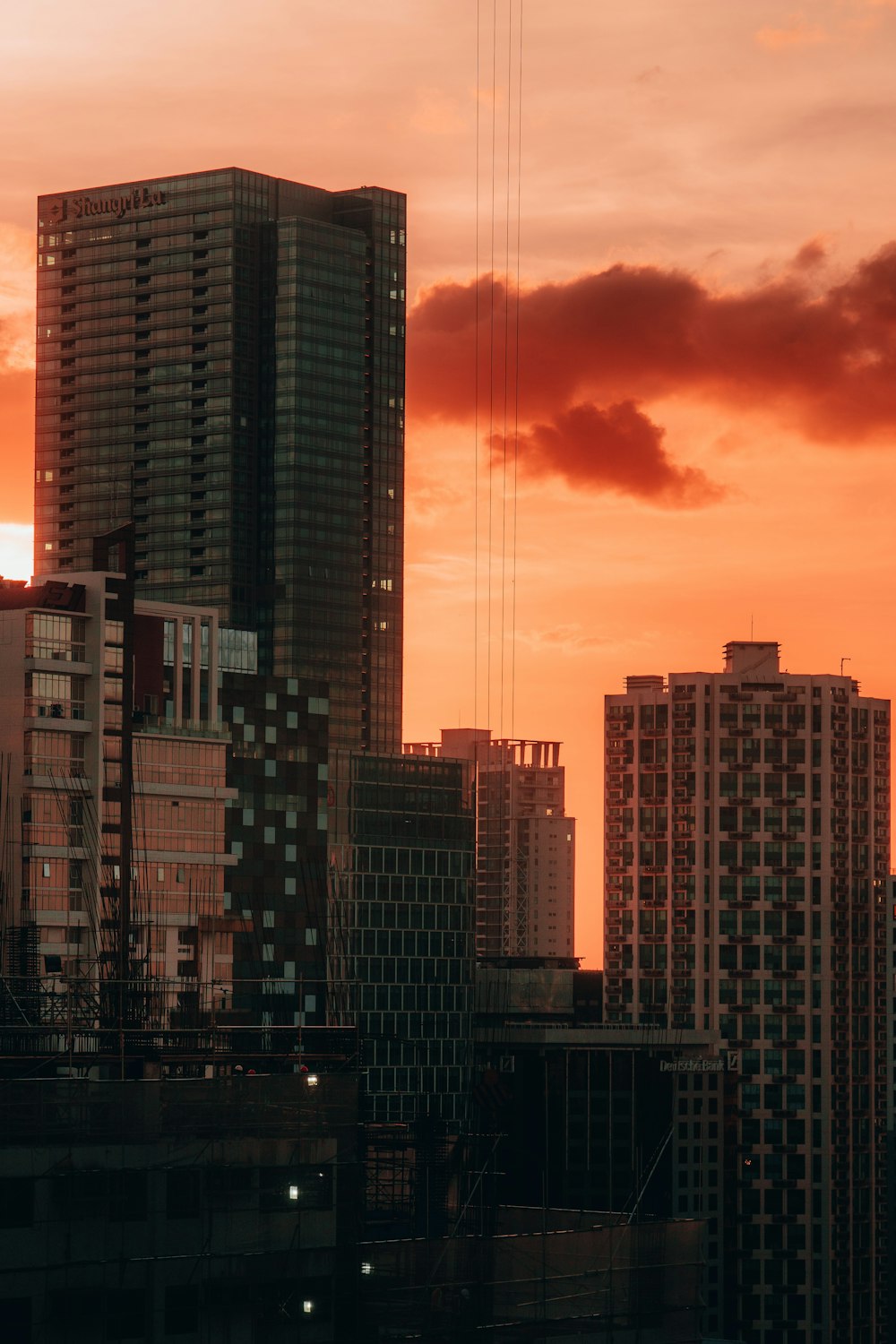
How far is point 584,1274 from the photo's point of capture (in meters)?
90.8

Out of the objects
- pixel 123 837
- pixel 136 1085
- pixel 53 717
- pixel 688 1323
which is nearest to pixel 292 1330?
pixel 136 1085

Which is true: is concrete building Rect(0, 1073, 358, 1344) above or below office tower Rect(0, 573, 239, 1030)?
below

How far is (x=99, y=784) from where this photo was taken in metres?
176

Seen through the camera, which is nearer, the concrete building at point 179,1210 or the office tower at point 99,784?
the concrete building at point 179,1210

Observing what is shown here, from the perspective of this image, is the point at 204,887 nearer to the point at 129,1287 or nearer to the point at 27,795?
the point at 27,795

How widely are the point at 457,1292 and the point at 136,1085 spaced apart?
14336mm

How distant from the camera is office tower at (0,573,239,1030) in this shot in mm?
167875

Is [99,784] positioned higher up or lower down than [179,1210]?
higher up

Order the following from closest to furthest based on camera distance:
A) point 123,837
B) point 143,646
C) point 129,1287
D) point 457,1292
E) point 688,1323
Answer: point 129,1287, point 457,1292, point 688,1323, point 123,837, point 143,646

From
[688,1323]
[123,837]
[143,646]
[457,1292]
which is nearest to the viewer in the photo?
[457,1292]

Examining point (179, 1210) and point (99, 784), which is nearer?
point (179, 1210)

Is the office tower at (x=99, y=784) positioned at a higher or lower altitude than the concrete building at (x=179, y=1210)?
higher

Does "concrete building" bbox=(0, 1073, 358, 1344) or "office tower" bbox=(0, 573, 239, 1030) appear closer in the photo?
"concrete building" bbox=(0, 1073, 358, 1344)

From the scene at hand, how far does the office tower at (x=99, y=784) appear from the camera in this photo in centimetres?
16788
